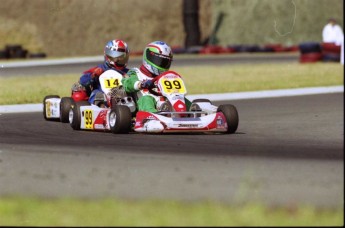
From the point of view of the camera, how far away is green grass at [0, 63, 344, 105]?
720 inches

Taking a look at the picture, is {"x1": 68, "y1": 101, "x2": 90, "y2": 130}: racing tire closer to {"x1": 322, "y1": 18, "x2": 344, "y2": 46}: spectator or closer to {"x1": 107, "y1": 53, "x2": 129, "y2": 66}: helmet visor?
{"x1": 107, "y1": 53, "x2": 129, "y2": 66}: helmet visor

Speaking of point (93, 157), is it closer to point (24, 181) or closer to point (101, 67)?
point (24, 181)

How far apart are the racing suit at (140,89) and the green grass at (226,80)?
5.00 m

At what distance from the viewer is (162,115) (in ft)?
35.2

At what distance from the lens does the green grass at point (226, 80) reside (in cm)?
1830

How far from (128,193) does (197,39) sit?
3077cm

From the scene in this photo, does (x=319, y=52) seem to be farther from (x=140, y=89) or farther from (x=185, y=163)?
(x=185, y=163)

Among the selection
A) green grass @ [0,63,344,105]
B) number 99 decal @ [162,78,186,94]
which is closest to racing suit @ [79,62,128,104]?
number 99 decal @ [162,78,186,94]

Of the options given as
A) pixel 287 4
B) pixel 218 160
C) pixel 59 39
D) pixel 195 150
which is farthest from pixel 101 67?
pixel 287 4

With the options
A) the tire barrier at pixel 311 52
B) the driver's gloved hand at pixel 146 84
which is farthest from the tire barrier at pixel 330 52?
the driver's gloved hand at pixel 146 84

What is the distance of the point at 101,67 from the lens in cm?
1257

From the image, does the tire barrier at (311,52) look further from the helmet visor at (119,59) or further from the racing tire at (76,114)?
the racing tire at (76,114)

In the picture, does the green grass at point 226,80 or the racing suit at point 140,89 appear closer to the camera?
the racing suit at point 140,89

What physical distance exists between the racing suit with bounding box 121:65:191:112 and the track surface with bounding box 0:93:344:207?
474 millimetres
